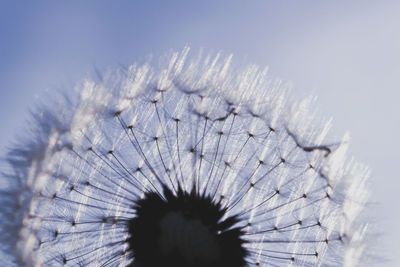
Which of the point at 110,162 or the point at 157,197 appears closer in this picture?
the point at 157,197

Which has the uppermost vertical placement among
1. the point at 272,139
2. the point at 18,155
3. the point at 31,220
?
the point at 272,139

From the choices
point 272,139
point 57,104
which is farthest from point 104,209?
point 272,139

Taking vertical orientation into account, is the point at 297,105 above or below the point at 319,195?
above

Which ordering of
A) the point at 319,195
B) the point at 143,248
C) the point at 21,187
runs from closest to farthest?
the point at 143,248 < the point at 21,187 < the point at 319,195

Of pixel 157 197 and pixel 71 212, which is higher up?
pixel 157 197

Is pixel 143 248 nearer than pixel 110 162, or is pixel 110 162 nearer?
pixel 143 248

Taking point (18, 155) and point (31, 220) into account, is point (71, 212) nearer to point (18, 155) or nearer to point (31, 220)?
point (31, 220)

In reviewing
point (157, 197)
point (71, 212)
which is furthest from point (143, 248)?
point (71, 212)

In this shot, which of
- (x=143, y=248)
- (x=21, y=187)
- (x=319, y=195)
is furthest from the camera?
(x=319, y=195)

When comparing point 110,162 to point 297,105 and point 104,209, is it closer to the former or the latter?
point 104,209
